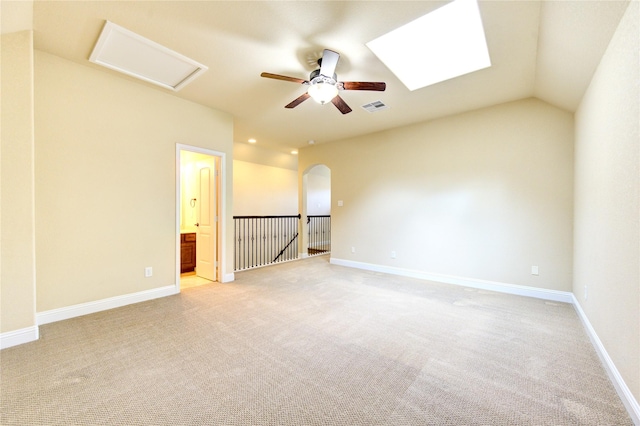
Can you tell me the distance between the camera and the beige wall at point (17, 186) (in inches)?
88.5

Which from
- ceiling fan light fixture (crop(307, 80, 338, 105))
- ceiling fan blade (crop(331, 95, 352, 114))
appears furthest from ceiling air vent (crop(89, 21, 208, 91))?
ceiling fan blade (crop(331, 95, 352, 114))

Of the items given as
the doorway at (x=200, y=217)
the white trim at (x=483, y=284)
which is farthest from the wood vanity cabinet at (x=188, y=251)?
the white trim at (x=483, y=284)

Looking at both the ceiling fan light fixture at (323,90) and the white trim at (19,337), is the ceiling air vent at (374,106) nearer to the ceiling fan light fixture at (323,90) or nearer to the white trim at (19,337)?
the ceiling fan light fixture at (323,90)

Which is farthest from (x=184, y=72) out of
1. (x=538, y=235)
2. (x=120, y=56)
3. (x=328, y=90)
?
(x=538, y=235)

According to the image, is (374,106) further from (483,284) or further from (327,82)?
(483,284)

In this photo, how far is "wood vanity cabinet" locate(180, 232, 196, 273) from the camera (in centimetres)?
518

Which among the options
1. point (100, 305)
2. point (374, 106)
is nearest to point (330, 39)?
point (374, 106)

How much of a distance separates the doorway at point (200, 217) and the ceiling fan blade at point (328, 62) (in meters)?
2.45

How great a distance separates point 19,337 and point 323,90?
12.2 feet

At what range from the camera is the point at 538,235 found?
3.70m

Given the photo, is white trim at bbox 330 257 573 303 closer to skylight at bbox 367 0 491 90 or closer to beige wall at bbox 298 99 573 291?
beige wall at bbox 298 99 573 291

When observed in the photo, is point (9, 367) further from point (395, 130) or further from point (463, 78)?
point (395, 130)

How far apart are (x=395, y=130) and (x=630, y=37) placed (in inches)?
139

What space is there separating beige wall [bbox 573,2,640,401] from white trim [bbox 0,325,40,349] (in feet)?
15.2
